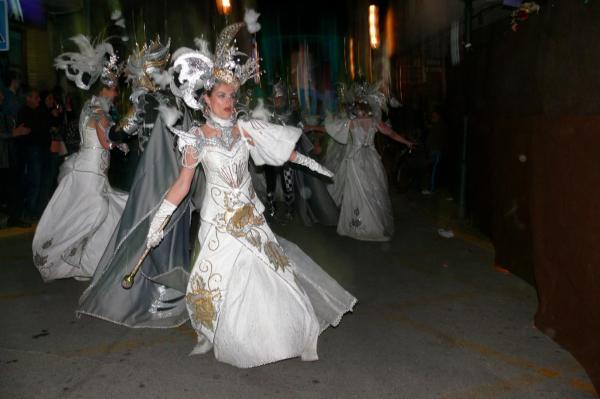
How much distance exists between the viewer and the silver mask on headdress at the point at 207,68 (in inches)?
157

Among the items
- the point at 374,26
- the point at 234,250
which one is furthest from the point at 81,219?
the point at 374,26

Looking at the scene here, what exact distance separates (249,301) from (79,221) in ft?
10.3

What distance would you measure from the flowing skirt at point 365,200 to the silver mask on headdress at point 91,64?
3.53 meters

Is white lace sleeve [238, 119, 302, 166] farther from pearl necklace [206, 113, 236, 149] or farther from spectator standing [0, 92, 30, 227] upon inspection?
spectator standing [0, 92, 30, 227]

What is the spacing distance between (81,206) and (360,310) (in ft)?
10.5

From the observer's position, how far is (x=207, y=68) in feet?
13.1

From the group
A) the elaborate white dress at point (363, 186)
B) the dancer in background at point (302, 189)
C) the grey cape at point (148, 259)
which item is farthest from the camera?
the dancer in background at point (302, 189)

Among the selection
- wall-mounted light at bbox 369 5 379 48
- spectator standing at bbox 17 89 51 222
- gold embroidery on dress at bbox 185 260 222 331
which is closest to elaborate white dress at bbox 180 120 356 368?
gold embroidery on dress at bbox 185 260 222 331

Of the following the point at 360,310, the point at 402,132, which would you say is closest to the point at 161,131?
the point at 360,310

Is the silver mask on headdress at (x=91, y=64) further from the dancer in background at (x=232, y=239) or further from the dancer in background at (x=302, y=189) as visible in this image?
the dancer in background at (x=302, y=189)

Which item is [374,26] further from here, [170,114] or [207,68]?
[207,68]

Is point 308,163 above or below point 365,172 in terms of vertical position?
above

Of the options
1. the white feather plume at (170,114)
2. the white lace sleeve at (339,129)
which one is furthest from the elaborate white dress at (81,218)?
the white lace sleeve at (339,129)

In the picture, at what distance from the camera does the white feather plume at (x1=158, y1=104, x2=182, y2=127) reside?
4.56 metres
